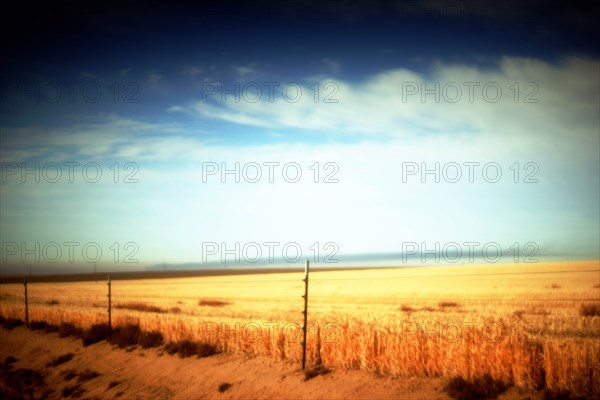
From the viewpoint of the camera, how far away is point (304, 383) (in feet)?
33.3

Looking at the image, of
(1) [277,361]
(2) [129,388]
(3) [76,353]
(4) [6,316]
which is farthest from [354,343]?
(4) [6,316]

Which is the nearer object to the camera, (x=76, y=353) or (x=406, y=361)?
(x=406, y=361)

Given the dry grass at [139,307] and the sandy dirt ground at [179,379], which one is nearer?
the sandy dirt ground at [179,379]

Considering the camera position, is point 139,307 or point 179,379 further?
point 139,307

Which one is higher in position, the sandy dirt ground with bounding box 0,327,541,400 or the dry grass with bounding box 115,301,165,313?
the sandy dirt ground with bounding box 0,327,541,400

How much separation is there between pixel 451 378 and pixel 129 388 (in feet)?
29.5

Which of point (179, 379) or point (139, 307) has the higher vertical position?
point (179, 379)

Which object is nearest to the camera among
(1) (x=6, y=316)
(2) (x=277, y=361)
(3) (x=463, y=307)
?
(2) (x=277, y=361)

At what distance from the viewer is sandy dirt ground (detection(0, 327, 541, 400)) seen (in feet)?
30.6

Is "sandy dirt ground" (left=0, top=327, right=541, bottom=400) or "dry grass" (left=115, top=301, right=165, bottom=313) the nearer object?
"sandy dirt ground" (left=0, top=327, right=541, bottom=400)

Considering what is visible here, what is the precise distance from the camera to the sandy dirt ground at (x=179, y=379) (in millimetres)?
9312

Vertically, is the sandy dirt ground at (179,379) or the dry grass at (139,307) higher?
the sandy dirt ground at (179,379)

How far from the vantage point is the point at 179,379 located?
1190 centimetres

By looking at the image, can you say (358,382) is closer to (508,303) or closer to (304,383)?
(304,383)
